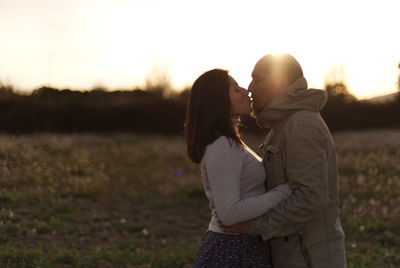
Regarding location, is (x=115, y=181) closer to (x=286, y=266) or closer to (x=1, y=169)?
(x=1, y=169)

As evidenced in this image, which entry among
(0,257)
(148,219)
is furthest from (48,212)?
(0,257)

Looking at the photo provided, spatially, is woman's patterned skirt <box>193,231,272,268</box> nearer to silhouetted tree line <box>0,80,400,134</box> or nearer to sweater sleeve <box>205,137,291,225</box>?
sweater sleeve <box>205,137,291,225</box>

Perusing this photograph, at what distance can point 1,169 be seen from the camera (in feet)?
40.3

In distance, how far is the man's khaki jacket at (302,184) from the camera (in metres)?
2.90

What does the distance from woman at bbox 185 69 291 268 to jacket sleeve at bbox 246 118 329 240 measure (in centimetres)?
9

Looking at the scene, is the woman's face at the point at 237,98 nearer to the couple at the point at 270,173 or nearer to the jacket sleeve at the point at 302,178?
the couple at the point at 270,173

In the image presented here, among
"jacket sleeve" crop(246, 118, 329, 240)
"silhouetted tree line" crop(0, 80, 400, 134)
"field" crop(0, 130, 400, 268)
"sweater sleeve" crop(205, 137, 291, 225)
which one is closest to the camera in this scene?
"jacket sleeve" crop(246, 118, 329, 240)

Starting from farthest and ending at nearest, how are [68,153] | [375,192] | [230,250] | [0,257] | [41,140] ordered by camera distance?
1. [41,140]
2. [68,153]
3. [375,192]
4. [0,257]
5. [230,250]

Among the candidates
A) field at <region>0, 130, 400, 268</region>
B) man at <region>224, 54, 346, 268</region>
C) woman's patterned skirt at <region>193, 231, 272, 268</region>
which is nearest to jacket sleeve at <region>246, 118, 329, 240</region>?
man at <region>224, 54, 346, 268</region>

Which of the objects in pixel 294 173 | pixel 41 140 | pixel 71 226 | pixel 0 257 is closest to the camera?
pixel 294 173

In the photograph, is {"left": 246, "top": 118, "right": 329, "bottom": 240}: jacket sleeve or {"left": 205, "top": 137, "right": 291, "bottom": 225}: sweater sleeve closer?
{"left": 246, "top": 118, "right": 329, "bottom": 240}: jacket sleeve

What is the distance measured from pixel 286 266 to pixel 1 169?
10626mm

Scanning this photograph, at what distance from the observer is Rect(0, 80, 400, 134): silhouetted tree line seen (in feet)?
69.3

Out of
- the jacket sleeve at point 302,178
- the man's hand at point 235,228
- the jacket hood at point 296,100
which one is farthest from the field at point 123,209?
the jacket hood at point 296,100
